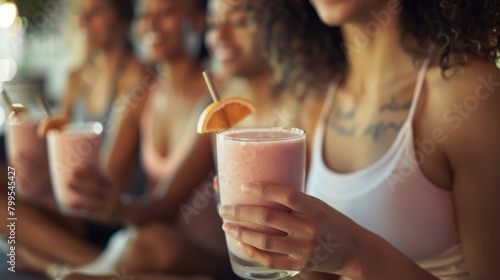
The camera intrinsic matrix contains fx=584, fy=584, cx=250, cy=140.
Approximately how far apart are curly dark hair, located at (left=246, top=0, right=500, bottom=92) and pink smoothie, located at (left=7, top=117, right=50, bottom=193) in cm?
75

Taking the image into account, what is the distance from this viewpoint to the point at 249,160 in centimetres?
91

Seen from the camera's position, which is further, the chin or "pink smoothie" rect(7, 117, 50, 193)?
"pink smoothie" rect(7, 117, 50, 193)

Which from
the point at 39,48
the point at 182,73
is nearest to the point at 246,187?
the point at 182,73

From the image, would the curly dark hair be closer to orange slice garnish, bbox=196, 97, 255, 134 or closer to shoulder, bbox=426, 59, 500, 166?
shoulder, bbox=426, 59, 500, 166

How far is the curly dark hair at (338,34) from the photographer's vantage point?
1119mm

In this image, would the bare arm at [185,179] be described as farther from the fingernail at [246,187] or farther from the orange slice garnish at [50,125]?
the fingernail at [246,187]

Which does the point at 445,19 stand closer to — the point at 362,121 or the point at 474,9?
the point at 474,9

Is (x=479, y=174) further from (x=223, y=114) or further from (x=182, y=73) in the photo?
(x=182, y=73)

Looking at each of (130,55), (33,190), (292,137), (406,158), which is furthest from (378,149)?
(130,55)

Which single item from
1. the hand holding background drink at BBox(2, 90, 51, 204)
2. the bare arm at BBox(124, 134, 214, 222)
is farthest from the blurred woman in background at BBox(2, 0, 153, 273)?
the bare arm at BBox(124, 134, 214, 222)

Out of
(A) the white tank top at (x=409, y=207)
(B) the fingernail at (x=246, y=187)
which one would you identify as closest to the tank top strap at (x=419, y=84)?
(A) the white tank top at (x=409, y=207)

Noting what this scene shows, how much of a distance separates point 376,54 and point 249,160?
0.49 metres

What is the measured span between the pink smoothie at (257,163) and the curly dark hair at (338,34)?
0.36 meters

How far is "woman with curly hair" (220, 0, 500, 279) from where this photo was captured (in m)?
0.88
